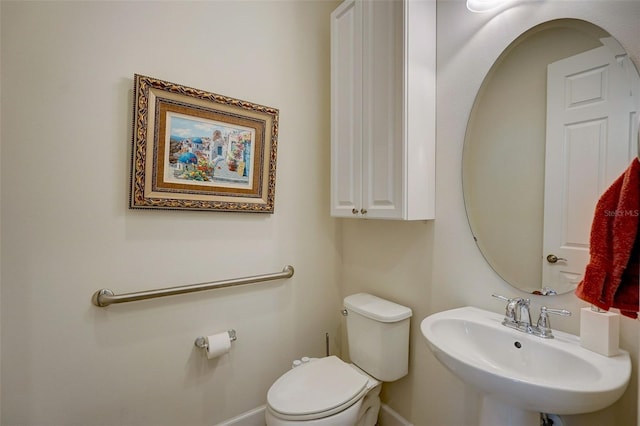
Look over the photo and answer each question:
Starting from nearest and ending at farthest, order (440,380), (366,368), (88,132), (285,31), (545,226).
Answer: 1. (545,226)
2. (88,132)
3. (440,380)
4. (366,368)
5. (285,31)

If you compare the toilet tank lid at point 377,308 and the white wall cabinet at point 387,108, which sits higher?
the white wall cabinet at point 387,108

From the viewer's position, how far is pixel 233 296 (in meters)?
1.53

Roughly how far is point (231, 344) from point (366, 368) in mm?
726

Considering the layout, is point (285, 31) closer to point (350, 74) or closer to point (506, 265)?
point (350, 74)

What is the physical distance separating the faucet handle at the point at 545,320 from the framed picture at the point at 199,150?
129 cm

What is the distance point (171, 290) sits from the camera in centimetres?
131

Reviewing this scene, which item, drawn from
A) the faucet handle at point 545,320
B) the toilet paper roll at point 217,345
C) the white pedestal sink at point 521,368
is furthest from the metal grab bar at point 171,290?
the faucet handle at point 545,320

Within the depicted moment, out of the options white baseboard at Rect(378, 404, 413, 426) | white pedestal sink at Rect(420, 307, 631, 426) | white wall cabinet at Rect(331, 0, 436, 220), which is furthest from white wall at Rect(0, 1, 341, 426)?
white pedestal sink at Rect(420, 307, 631, 426)

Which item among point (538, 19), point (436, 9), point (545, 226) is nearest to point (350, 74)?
point (436, 9)

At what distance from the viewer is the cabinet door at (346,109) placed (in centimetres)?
150

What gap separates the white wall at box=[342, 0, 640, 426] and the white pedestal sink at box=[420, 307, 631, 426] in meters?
0.15

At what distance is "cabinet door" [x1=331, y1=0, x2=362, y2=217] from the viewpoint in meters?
1.50

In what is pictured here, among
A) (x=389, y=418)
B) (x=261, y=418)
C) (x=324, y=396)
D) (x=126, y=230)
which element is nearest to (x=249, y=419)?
(x=261, y=418)

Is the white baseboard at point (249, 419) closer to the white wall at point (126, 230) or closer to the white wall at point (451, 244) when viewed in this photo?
the white wall at point (126, 230)
